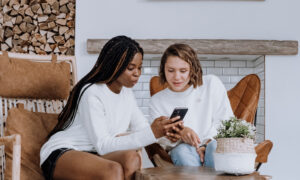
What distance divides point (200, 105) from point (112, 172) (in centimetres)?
84

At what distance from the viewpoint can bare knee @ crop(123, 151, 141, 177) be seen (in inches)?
53.4

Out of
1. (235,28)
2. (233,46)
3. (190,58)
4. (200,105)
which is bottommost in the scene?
(200,105)

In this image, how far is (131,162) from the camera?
1363 mm

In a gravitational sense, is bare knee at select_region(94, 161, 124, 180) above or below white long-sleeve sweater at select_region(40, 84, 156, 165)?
below

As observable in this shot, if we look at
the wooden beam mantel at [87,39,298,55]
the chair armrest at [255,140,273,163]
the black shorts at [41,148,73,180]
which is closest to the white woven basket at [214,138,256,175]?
the black shorts at [41,148,73,180]

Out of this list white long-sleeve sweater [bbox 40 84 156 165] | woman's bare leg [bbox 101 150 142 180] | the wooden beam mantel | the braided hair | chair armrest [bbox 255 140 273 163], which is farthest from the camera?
the wooden beam mantel

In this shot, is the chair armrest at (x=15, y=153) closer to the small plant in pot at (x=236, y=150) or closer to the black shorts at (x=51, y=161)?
the black shorts at (x=51, y=161)

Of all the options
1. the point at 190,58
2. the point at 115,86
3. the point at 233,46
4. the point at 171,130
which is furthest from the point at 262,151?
the point at 233,46

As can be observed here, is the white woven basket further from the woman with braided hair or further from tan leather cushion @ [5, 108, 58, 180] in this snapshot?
tan leather cushion @ [5, 108, 58, 180]

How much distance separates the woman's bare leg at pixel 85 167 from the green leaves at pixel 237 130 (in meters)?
0.40

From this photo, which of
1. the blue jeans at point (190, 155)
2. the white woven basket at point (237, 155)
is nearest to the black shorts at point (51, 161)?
the blue jeans at point (190, 155)

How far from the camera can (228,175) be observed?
1.33m

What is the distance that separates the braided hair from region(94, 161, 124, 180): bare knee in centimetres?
43

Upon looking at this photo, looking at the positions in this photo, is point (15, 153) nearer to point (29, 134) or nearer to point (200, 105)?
point (29, 134)
